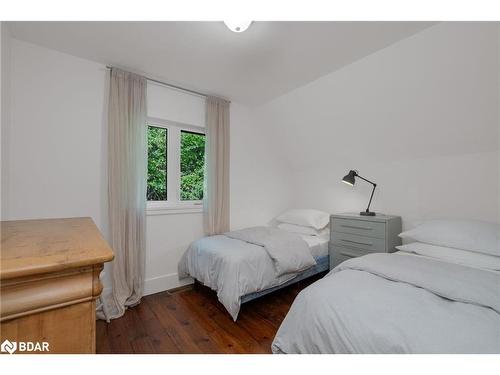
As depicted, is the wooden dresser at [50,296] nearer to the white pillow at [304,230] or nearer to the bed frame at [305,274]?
the bed frame at [305,274]

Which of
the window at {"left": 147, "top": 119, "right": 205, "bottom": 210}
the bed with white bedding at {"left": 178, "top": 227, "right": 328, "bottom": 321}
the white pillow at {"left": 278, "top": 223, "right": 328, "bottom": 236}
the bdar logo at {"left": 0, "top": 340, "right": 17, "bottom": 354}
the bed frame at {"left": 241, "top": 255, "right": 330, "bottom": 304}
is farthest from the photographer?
the white pillow at {"left": 278, "top": 223, "right": 328, "bottom": 236}

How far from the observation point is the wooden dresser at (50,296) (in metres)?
0.45

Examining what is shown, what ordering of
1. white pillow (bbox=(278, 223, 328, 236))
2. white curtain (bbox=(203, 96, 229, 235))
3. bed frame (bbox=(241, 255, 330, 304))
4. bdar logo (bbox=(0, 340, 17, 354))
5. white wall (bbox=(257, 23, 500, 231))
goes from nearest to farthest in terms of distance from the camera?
bdar logo (bbox=(0, 340, 17, 354)) < white wall (bbox=(257, 23, 500, 231)) < bed frame (bbox=(241, 255, 330, 304)) < white curtain (bbox=(203, 96, 229, 235)) < white pillow (bbox=(278, 223, 328, 236))

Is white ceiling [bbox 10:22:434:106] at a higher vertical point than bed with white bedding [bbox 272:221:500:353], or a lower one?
higher

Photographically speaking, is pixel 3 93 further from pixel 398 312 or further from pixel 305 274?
pixel 305 274

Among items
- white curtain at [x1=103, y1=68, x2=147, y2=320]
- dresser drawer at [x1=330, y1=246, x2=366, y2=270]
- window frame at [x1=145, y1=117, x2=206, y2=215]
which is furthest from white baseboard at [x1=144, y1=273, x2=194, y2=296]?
dresser drawer at [x1=330, y1=246, x2=366, y2=270]

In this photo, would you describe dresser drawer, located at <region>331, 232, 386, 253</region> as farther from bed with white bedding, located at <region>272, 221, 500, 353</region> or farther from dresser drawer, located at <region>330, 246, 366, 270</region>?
bed with white bedding, located at <region>272, 221, 500, 353</region>

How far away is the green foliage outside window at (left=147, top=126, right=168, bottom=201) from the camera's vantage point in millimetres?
2557

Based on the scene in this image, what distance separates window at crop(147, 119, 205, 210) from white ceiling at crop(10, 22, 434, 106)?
58 cm

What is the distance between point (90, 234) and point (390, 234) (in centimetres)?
251

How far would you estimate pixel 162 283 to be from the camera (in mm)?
2527

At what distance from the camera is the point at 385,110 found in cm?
228

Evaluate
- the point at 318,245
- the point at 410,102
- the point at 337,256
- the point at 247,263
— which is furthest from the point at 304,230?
the point at 410,102
